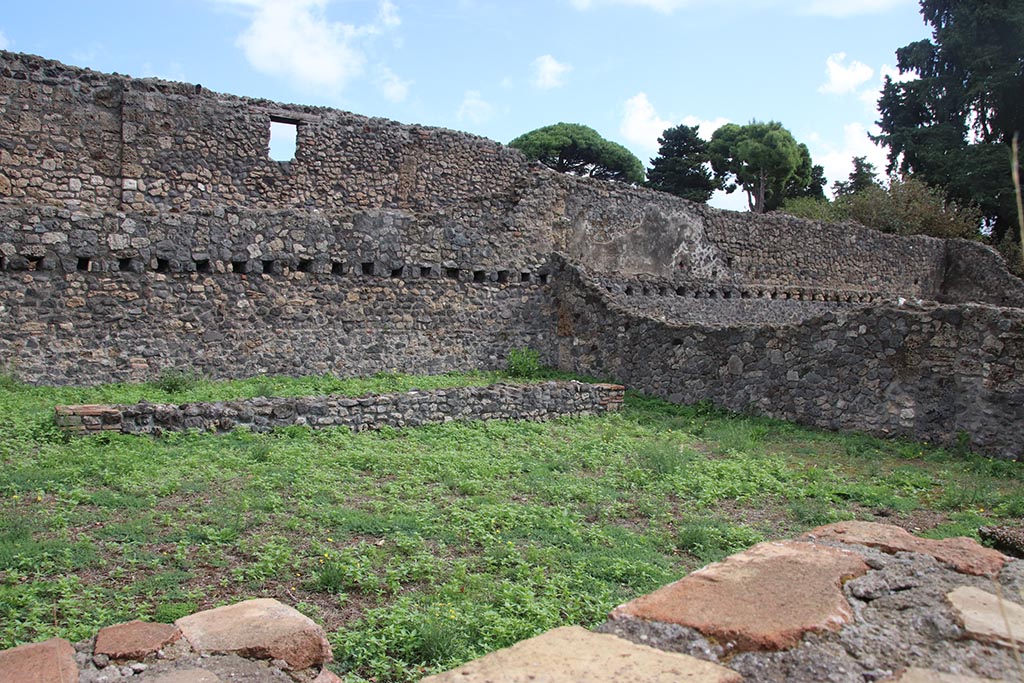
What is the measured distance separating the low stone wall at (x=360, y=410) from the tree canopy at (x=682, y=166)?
114 feet

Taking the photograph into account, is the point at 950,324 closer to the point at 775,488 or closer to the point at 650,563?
the point at 775,488

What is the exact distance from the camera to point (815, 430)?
957 cm

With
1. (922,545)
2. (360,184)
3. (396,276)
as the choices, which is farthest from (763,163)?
(922,545)

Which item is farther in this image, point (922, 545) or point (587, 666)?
point (922, 545)

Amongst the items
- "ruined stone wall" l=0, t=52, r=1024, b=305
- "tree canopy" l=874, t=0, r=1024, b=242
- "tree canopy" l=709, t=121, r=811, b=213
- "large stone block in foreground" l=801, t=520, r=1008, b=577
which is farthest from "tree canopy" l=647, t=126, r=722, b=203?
"large stone block in foreground" l=801, t=520, r=1008, b=577

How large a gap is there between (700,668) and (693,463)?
573 cm

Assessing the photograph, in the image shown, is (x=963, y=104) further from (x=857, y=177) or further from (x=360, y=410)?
(x=360, y=410)

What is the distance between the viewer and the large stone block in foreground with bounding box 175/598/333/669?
274 centimetres

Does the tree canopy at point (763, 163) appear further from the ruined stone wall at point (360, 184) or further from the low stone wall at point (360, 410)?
the low stone wall at point (360, 410)

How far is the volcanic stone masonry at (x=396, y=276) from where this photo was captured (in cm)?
943

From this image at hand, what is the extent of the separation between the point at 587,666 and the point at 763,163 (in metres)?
40.4

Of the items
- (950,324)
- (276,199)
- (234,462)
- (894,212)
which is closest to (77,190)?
(276,199)

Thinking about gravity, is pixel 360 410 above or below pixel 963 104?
below

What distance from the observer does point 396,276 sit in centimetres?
1273
